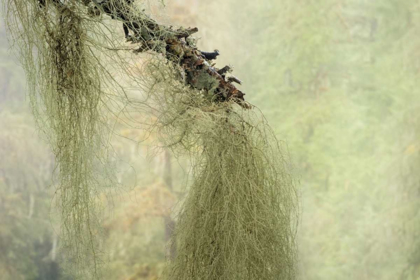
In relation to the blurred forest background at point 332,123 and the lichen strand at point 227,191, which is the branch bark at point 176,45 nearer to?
the lichen strand at point 227,191

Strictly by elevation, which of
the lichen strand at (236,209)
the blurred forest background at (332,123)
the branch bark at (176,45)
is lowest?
the lichen strand at (236,209)

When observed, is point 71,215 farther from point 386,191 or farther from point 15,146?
point 386,191

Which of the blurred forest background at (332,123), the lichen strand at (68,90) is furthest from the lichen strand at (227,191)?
the blurred forest background at (332,123)

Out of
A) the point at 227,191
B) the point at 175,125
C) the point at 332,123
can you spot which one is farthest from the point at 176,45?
the point at 332,123

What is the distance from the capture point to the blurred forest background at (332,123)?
178 cm

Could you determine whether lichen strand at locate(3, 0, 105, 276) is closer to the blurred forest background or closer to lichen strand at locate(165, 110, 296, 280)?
lichen strand at locate(165, 110, 296, 280)

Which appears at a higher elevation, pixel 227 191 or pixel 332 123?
pixel 332 123

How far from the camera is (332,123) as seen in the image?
1.84 metres

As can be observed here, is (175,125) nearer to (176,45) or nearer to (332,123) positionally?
(176,45)

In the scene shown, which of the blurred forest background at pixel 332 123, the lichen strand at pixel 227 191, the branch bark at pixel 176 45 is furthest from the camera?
the blurred forest background at pixel 332 123

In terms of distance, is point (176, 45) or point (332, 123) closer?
point (176, 45)

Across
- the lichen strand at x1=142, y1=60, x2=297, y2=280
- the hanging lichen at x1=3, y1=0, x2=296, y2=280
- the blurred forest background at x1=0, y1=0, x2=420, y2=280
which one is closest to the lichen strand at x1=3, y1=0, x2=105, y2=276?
the hanging lichen at x1=3, y1=0, x2=296, y2=280

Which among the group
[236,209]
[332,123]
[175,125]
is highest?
[332,123]

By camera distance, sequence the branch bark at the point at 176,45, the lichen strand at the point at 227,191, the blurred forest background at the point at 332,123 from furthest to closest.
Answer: the blurred forest background at the point at 332,123
the lichen strand at the point at 227,191
the branch bark at the point at 176,45
